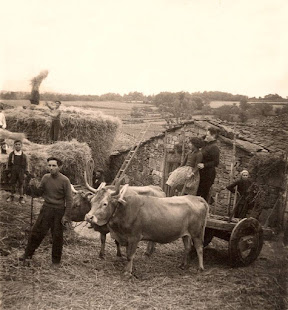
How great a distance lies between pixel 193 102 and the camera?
12.6 m

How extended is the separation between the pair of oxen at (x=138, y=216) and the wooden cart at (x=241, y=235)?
0.35 meters

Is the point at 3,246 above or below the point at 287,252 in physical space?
above

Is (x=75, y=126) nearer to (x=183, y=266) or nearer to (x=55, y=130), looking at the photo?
(x=55, y=130)

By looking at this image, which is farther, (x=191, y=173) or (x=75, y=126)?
(x=75, y=126)

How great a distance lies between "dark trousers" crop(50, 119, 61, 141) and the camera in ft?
38.6

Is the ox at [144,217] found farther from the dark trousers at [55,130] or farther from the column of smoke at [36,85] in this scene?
the dark trousers at [55,130]

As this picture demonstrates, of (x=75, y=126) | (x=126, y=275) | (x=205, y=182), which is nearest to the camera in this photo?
(x=126, y=275)

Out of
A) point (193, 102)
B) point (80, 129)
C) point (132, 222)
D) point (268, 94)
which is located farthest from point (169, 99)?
point (132, 222)

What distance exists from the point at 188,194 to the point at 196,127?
5.31m

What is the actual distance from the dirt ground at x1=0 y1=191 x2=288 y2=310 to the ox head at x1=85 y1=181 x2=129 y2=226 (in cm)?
94

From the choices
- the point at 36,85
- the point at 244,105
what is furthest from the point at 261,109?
the point at 36,85

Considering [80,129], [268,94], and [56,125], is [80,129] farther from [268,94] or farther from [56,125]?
[268,94]

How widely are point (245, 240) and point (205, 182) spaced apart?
4.42 ft

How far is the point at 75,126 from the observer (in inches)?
491
